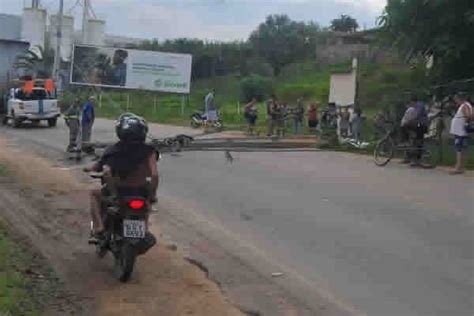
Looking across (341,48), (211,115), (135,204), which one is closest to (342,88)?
(211,115)

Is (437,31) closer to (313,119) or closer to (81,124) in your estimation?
(313,119)

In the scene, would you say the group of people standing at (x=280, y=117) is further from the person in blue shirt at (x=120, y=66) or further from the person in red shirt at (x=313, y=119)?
the person in blue shirt at (x=120, y=66)

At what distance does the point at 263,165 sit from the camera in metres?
19.8

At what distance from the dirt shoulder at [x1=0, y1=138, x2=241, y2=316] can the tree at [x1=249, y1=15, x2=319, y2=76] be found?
6630 centimetres

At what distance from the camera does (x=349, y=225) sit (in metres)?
11.5

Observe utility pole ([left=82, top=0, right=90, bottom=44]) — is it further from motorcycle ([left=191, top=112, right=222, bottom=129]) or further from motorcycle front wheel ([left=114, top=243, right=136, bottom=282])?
motorcycle front wheel ([left=114, top=243, right=136, bottom=282])

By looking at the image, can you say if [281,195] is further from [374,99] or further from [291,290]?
[374,99]

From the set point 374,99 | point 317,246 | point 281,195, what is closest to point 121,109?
point 374,99

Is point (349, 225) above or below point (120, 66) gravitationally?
below

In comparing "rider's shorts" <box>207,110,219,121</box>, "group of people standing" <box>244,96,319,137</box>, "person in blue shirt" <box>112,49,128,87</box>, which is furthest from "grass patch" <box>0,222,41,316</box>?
"person in blue shirt" <box>112,49,128,87</box>

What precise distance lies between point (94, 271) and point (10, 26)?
5584 cm

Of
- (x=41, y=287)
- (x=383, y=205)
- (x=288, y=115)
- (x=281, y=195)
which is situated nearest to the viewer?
(x=41, y=287)

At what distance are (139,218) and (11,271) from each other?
50.3 inches

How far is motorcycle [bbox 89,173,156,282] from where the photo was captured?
810 cm
